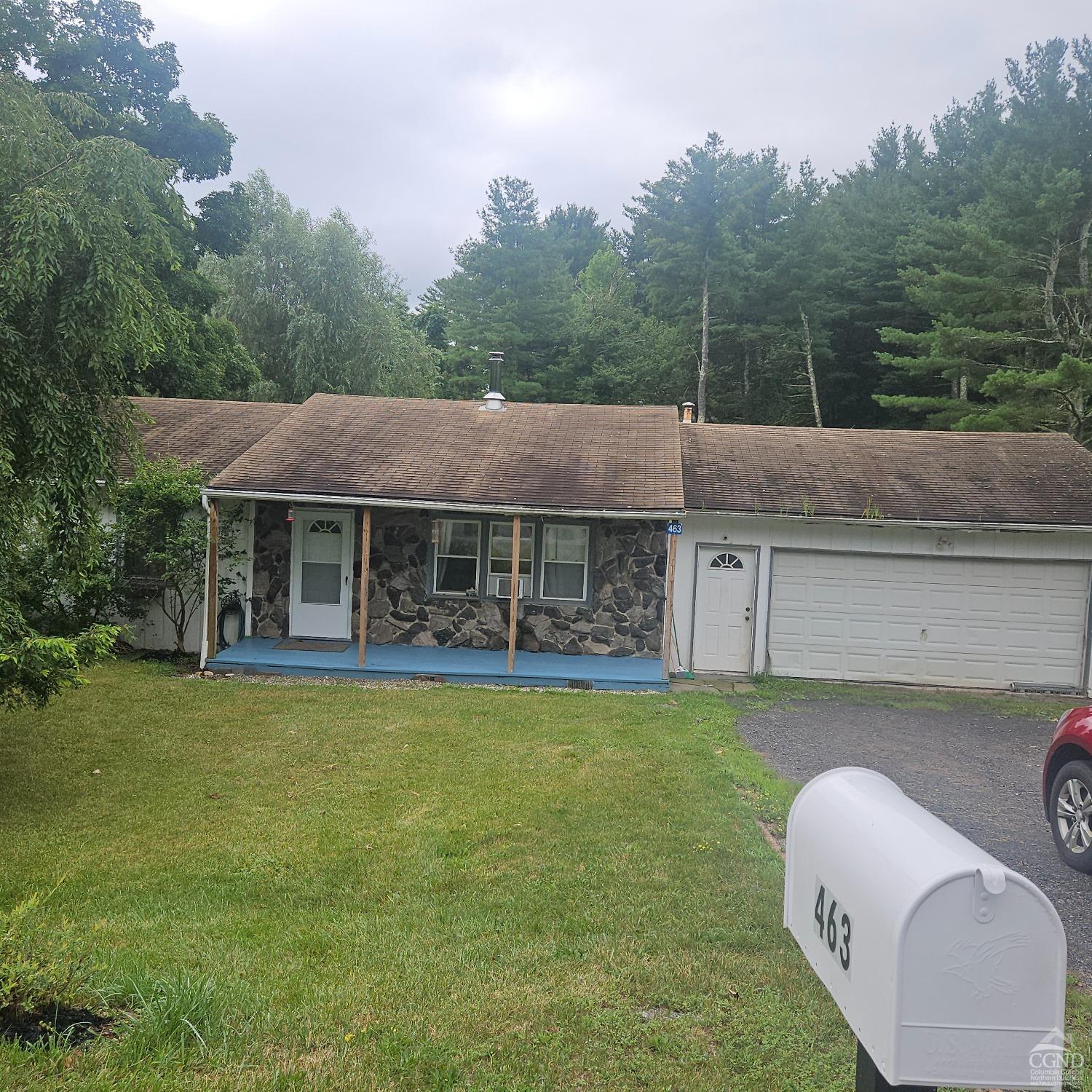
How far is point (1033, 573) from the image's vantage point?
13.0 meters

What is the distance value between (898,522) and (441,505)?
6.64m

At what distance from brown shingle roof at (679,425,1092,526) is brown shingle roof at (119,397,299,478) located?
24.7 feet

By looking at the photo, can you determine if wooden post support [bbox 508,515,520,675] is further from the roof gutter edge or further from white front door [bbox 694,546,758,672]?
white front door [bbox 694,546,758,672]

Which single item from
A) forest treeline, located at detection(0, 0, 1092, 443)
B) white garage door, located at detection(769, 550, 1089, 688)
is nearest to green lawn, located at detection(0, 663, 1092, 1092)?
white garage door, located at detection(769, 550, 1089, 688)

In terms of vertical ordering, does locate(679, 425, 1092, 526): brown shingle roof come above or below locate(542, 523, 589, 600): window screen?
above

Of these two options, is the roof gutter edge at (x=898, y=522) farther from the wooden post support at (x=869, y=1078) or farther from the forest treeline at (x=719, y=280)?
the wooden post support at (x=869, y=1078)

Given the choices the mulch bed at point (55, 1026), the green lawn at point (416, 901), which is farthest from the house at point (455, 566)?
the mulch bed at point (55, 1026)

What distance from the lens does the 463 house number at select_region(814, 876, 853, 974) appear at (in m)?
2.04

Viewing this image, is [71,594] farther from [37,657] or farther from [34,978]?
[34,978]

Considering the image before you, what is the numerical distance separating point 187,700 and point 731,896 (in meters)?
7.60

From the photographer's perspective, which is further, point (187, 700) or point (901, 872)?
point (187, 700)

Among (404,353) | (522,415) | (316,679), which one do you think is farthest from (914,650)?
(404,353)

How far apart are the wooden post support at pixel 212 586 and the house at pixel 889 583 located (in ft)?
22.0

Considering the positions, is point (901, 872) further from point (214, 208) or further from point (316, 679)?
point (214, 208)
